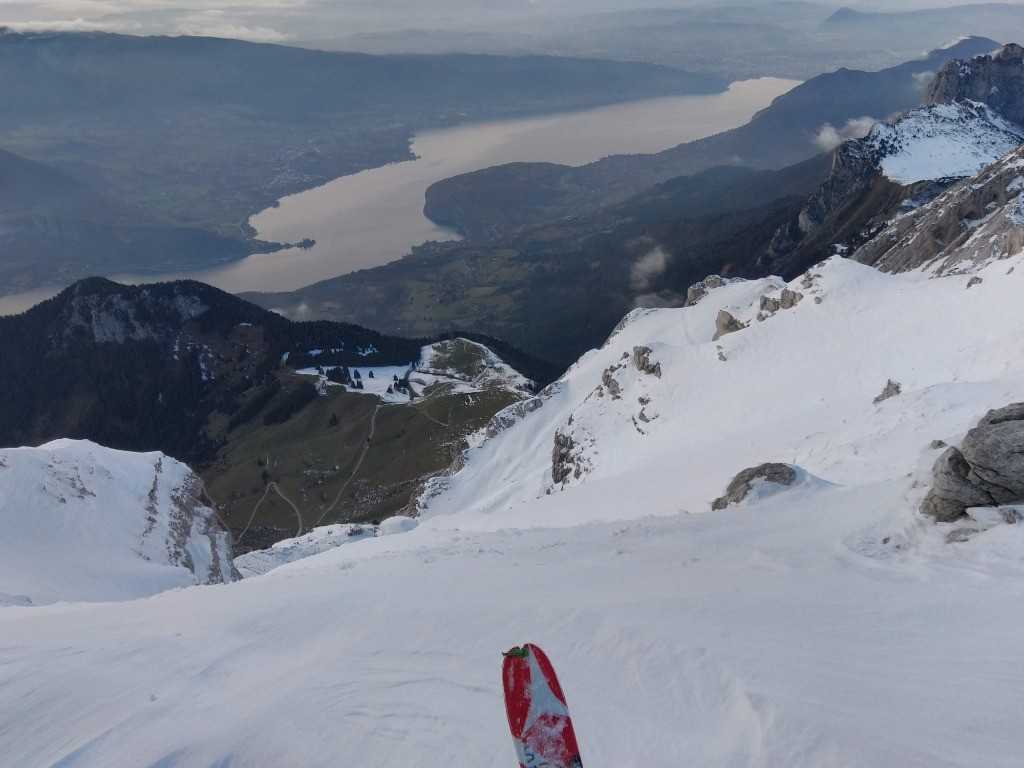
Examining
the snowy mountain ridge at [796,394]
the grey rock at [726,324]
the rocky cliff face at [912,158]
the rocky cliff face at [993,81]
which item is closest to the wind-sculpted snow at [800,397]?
the snowy mountain ridge at [796,394]

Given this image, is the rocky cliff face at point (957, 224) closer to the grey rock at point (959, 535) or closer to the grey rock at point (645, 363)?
the grey rock at point (645, 363)

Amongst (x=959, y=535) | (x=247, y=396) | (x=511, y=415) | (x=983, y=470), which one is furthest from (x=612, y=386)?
(x=247, y=396)

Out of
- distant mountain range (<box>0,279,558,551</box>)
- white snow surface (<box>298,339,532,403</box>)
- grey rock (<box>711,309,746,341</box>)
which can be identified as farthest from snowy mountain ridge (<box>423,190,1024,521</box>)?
white snow surface (<box>298,339,532,403</box>)

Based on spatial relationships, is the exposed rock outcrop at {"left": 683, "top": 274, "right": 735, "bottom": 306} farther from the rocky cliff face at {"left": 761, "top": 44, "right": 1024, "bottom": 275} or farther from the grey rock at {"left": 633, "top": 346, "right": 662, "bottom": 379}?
the rocky cliff face at {"left": 761, "top": 44, "right": 1024, "bottom": 275}

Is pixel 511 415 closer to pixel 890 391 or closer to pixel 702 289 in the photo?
pixel 702 289

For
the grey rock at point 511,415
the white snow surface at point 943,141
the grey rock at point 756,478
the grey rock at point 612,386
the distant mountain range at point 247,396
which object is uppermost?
the white snow surface at point 943,141

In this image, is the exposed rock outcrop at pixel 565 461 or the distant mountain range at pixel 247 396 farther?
the distant mountain range at pixel 247 396
